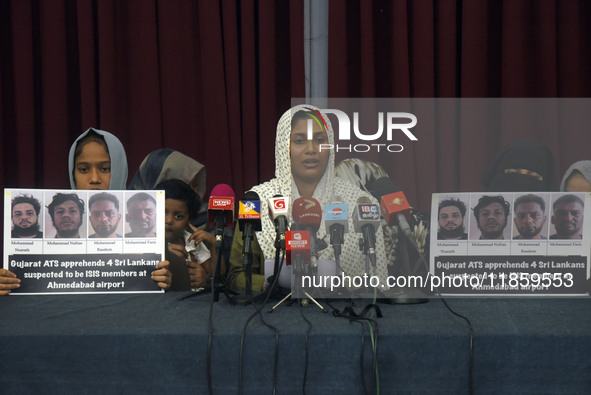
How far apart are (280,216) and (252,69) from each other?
1549 mm

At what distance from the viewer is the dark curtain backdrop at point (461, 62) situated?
2355 mm

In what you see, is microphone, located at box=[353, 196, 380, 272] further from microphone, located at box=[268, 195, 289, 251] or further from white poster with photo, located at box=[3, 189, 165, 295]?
white poster with photo, located at box=[3, 189, 165, 295]

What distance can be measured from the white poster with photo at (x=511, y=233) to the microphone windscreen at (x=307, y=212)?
311 millimetres

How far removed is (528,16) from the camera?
7.85 feet

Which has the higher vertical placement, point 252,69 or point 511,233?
point 252,69

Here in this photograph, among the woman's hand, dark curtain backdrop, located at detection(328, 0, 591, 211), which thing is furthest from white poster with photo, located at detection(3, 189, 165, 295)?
dark curtain backdrop, located at detection(328, 0, 591, 211)

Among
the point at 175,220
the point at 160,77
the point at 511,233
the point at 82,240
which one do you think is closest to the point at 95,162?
the point at 175,220

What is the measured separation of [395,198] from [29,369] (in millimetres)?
893

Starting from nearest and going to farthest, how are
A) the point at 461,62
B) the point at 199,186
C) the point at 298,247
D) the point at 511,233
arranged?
1. the point at 298,247
2. the point at 511,233
3. the point at 199,186
4. the point at 461,62

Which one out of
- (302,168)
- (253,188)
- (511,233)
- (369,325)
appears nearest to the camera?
(369,325)

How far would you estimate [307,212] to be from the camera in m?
1.10

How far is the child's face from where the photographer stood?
1590mm

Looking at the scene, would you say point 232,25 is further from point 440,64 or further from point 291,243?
point 291,243

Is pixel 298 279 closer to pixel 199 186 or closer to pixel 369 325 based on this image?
pixel 369 325
